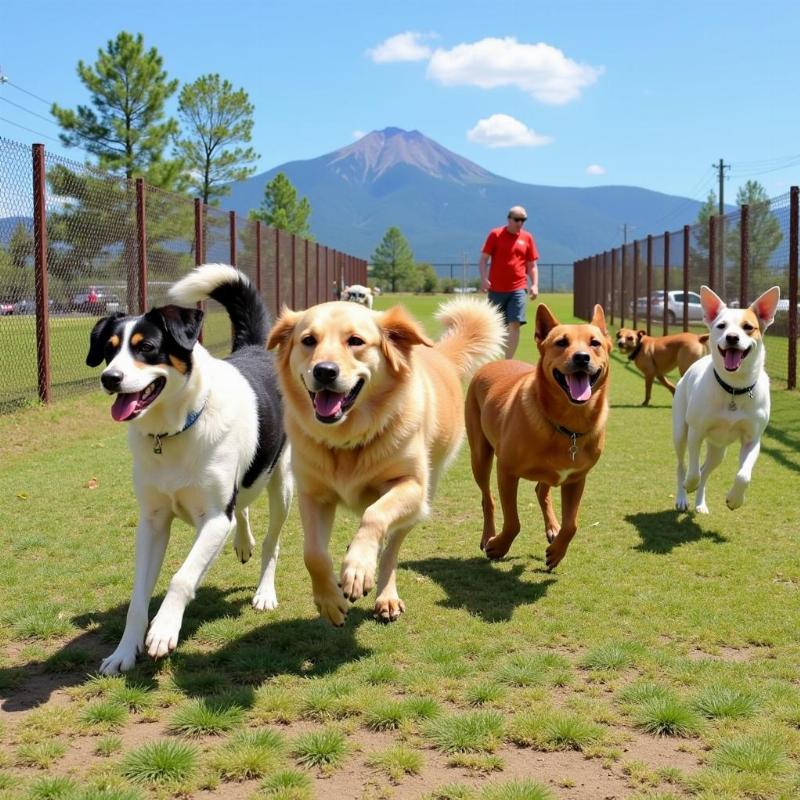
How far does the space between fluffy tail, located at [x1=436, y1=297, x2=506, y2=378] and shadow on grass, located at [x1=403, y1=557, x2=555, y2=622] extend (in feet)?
3.80

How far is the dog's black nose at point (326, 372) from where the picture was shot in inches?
132

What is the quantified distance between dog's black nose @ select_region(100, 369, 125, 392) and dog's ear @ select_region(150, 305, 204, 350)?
0.92 ft

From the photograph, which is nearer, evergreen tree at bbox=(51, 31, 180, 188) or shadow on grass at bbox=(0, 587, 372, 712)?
shadow on grass at bbox=(0, 587, 372, 712)

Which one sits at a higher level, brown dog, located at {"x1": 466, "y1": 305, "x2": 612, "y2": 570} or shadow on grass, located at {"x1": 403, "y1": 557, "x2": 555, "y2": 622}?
brown dog, located at {"x1": 466, "y1": 305, "x2": 612, "y2": 570}

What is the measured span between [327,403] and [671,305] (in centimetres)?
1923

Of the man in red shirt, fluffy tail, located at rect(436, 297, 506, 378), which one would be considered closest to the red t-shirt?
the man in red shirt

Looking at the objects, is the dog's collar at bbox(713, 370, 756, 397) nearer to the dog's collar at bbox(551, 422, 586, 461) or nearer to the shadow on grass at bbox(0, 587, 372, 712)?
the dog's collar at bbox(551, 422, 586, 461)

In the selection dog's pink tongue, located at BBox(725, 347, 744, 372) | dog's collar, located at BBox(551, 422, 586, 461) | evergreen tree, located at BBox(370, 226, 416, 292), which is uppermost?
evergreen tree, located at BBox(370, 226, 416, 292)

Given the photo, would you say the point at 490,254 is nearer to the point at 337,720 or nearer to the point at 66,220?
the point at 66,220

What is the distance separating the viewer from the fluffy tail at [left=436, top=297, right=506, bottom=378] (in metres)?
5.38

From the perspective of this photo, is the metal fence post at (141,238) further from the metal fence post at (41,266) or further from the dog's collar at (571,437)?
the dog's collar at (571,437)

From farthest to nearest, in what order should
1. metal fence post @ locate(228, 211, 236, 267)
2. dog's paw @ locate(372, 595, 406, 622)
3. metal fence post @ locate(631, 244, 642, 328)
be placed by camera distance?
metal fence post @ locate(631, 244, 642, 328)
metal fence post @ locate(228, 211, 236, 267)
dog's paw @ locate(372, 595, 406, 622)

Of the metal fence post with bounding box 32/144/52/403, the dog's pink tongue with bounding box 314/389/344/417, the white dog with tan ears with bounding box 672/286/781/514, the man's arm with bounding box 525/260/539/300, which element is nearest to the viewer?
the dog's pink tongue with bounding box 314/389/344/417

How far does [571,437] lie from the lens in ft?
14.9
